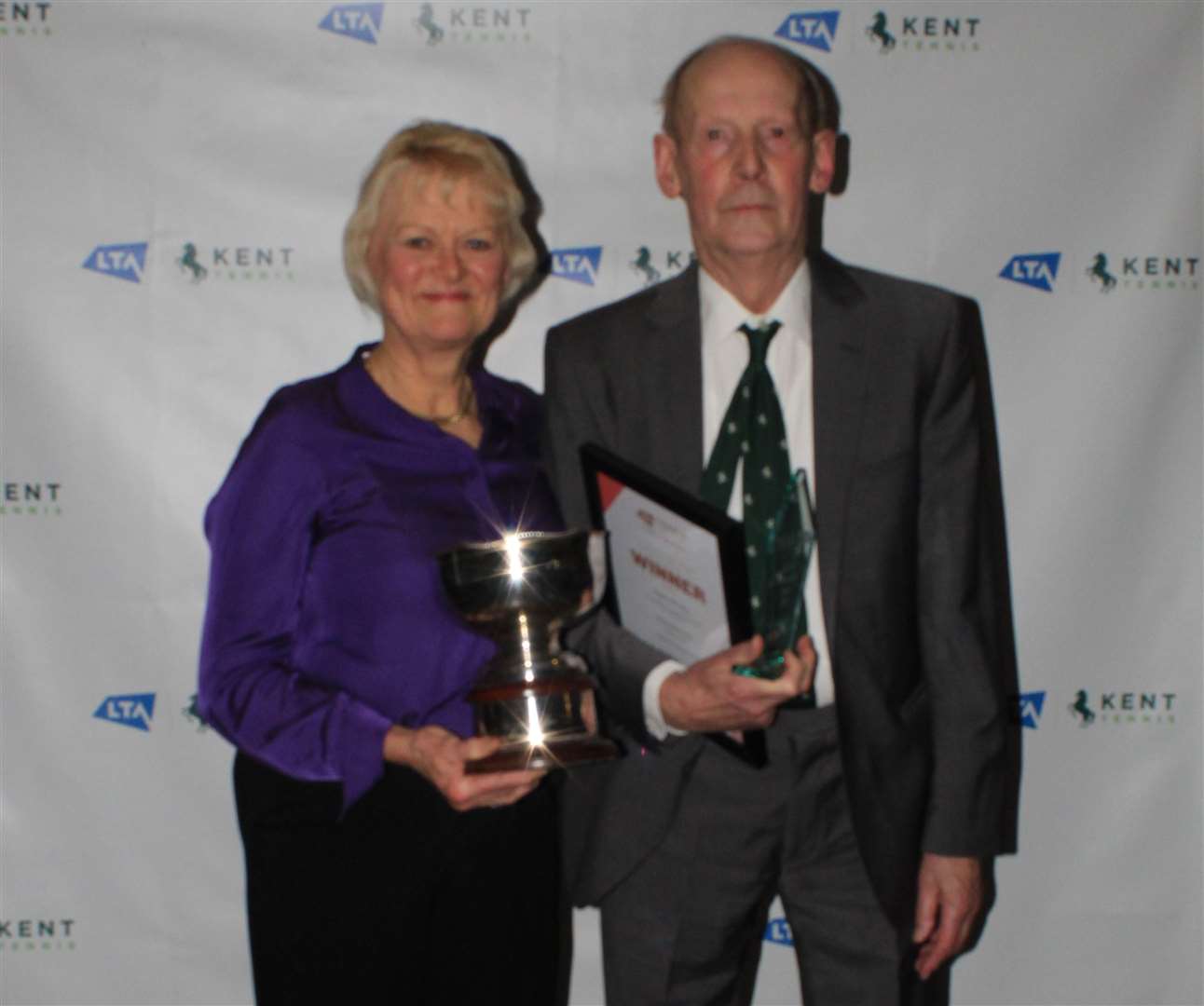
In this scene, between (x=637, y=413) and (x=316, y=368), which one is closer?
(x=637, y=413)

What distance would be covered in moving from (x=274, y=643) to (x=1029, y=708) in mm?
1574

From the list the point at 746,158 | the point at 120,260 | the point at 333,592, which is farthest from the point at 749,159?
the point at 120,260

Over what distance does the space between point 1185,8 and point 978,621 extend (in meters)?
1.42

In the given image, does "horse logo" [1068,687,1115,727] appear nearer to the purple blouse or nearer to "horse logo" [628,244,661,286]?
"horse logo" [628,244,661,286]

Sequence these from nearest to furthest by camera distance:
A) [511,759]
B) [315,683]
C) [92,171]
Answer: [511,759] → [315,683] → [92,171]

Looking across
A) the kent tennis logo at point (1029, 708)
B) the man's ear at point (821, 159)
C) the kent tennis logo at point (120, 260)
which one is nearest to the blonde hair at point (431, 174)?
the man's ear at point (821, 159)

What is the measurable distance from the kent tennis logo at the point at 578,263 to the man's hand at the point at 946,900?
4.10 feet

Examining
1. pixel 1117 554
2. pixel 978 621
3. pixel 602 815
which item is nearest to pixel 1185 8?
pixel 1117 554

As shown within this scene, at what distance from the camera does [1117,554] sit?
253cm

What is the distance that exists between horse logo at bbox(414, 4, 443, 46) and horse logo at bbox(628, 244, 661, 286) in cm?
54

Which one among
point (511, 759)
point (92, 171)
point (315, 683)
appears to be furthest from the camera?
point (92, 171)

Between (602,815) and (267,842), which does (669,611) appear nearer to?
(602,815)

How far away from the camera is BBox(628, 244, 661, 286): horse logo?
2475 millimetres

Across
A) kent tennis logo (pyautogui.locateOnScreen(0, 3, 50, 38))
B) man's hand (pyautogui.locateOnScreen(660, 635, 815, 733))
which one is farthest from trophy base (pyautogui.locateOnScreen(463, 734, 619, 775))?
kent tennis logo (pyautogui.locateOnScreen(0, 3, 50, 38))
